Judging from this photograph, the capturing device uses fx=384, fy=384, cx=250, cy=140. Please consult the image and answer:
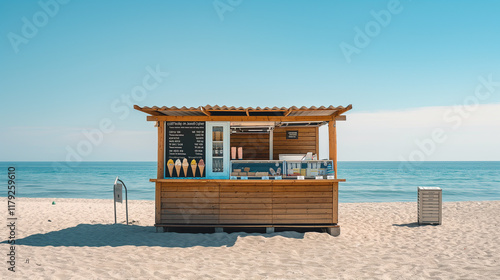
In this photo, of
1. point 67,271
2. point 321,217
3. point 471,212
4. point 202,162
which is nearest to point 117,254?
point 67,271

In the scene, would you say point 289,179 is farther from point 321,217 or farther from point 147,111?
point 147,111

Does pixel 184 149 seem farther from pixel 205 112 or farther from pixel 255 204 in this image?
pixel 255 204

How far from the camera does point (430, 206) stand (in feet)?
32.5

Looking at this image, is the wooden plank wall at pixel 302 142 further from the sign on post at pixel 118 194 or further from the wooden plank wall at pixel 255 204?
the sign on post at pixel 118 194

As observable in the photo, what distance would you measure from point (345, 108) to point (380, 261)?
295cm

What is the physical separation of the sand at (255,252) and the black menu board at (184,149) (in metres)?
1.36

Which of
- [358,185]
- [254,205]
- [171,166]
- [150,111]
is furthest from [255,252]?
[358,185]

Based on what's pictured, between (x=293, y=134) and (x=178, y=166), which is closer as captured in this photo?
(x=178, y=166)

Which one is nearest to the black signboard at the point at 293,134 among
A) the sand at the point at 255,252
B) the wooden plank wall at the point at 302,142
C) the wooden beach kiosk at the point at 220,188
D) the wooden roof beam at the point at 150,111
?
the wooden plank wall at the point at 302,142

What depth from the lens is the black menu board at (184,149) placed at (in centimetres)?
823

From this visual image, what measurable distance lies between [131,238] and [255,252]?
2.81 meters

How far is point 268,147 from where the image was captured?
11266 mm

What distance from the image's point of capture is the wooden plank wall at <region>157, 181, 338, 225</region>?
27.1 feet

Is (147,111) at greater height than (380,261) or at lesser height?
greater
